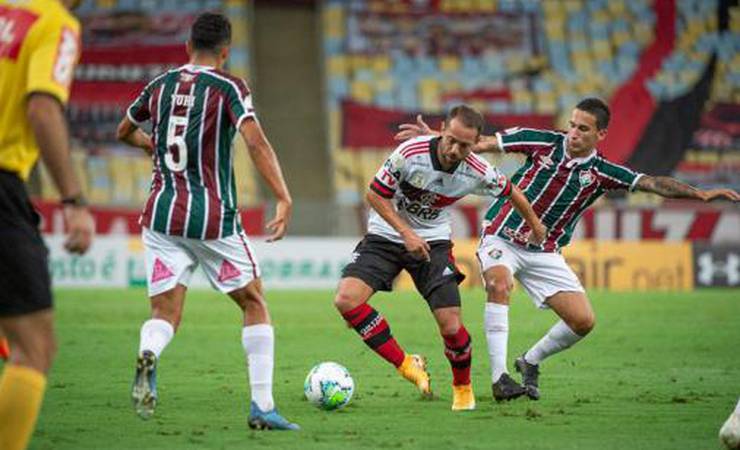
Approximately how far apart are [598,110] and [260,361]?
354 centimetres

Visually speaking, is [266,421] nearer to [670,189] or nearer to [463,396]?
[463,396]

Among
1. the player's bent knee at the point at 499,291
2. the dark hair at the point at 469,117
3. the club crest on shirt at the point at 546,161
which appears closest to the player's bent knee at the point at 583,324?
the player's bent knee at the point at 499,291

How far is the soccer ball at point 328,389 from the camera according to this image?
8.47 metres

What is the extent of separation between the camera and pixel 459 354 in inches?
347

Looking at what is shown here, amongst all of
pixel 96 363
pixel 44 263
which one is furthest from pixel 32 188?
pixel 44 263

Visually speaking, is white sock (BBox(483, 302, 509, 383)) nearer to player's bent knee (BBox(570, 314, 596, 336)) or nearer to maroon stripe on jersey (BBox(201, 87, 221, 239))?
player's bent knee (BBox(570, 314, 596, 336))

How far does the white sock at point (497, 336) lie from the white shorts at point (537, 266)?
0.41 m

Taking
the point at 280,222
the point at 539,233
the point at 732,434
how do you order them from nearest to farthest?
1. the point at 732,434
2. the point at 280,222
3. the point at 539,233

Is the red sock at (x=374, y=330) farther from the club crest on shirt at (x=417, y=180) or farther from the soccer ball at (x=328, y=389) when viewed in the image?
the club crest on shirt at (x=417, y=180)

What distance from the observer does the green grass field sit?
24.0 feet

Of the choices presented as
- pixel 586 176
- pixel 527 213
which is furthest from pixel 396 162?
pixel 586 176

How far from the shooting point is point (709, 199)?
9016 mm

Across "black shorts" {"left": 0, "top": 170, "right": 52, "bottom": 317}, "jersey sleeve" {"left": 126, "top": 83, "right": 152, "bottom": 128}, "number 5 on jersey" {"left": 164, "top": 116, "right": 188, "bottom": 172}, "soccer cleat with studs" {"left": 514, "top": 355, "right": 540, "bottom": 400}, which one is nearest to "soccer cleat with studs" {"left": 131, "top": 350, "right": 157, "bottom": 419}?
"number 5 on jersey" {"left": 164, "top": 116, "right": 188, "bottom": 172}

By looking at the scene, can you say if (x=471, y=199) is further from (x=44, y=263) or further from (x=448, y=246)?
(x=44, y=263)
